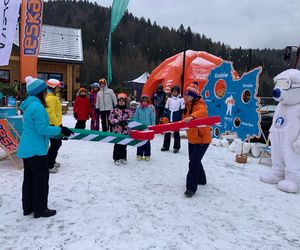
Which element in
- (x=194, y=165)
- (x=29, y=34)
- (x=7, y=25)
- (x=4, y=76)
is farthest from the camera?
(x=4, y=76)

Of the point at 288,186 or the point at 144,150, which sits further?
the point at 144,150

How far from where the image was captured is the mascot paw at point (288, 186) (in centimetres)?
498

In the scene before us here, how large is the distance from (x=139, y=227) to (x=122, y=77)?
57894 millimetres

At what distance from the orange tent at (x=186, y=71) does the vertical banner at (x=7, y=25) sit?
603 cm

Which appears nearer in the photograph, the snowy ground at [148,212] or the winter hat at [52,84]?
the snowy ground at [148,212]

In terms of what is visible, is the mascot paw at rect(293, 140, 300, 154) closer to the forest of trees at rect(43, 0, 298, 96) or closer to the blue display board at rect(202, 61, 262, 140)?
the blue display board at rect(202, 61, 262, 140)

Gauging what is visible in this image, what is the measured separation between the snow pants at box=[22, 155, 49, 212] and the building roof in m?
18.7

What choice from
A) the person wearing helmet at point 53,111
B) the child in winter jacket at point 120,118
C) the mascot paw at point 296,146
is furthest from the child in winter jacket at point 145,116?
the mascot paw at point 296,146

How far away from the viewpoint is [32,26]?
28.0 ft

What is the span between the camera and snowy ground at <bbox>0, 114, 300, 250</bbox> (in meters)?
3.20

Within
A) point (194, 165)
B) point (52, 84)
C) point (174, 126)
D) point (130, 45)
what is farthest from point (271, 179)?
point (130, 45)

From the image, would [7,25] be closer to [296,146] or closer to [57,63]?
[296,146]

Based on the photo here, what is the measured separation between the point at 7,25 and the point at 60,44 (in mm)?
17471

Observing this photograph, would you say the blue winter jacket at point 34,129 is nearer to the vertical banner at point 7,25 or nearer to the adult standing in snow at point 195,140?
the adult standing in snow at point 195,140
